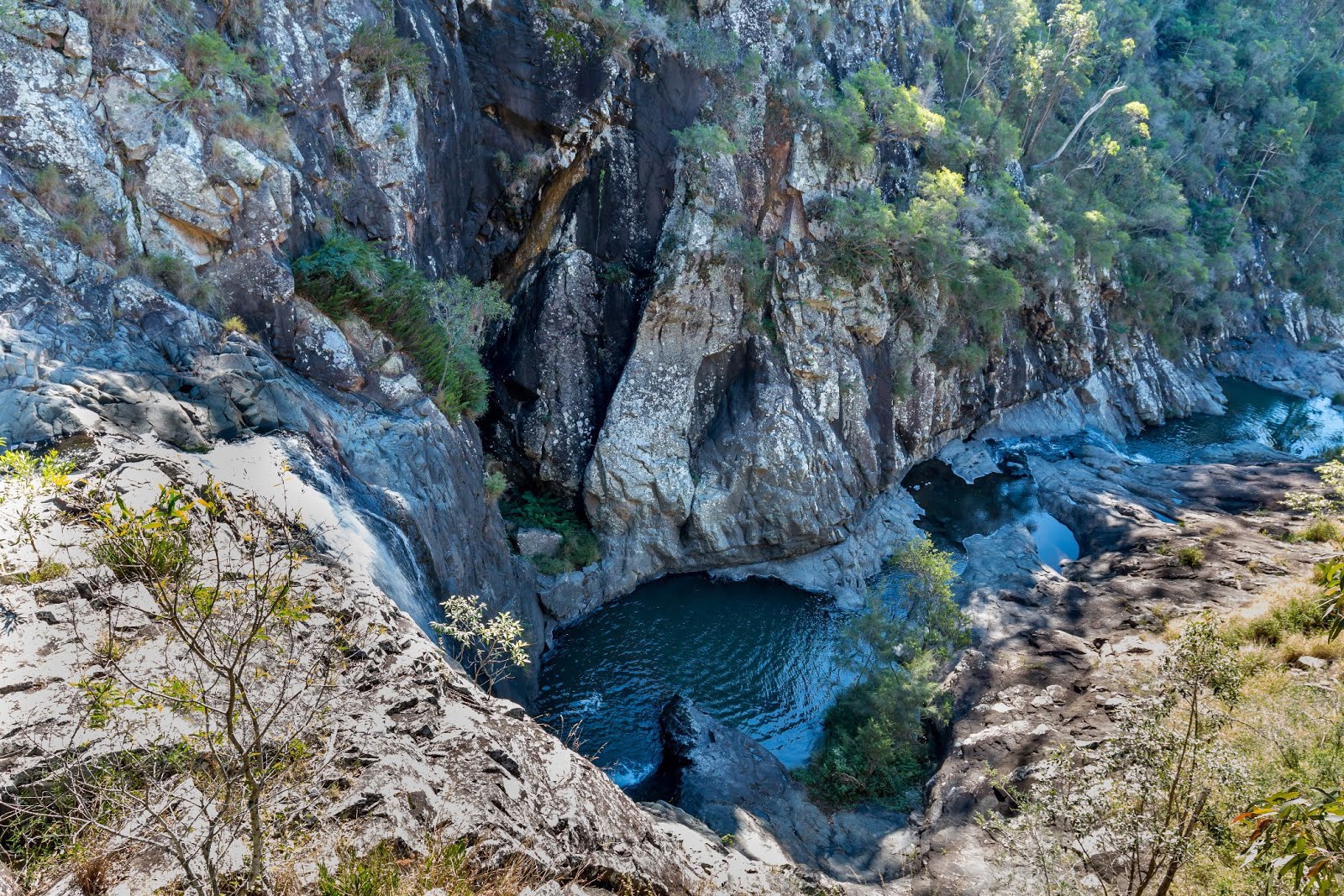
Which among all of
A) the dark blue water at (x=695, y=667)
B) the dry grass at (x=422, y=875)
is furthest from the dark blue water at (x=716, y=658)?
the dry grass at (x=422, y=875)

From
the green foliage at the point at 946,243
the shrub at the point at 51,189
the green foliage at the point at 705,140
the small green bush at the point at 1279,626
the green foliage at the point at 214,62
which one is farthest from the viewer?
the green foliage at the point at 946,243

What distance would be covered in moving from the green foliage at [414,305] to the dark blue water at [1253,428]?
2981 centimetres

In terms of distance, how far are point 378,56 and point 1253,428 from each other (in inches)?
1628

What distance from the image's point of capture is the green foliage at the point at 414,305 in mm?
13422

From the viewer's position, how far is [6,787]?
4.50m

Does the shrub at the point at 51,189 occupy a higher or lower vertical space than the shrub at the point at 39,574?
higher

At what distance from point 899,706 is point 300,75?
58.1 ft

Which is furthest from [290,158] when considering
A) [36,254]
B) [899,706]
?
[899,706]

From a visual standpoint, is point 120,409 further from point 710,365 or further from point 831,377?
point 831,377

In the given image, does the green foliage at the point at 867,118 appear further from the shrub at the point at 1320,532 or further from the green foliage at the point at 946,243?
the shrub at the point at 1320,532

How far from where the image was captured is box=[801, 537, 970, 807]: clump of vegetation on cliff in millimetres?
13750

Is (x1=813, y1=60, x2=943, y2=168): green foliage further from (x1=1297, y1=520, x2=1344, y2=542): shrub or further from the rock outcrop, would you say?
the rock outcrop

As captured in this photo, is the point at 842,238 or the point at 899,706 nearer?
the point at 899,706

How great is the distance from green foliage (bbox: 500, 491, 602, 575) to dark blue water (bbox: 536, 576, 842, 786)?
1.64m
